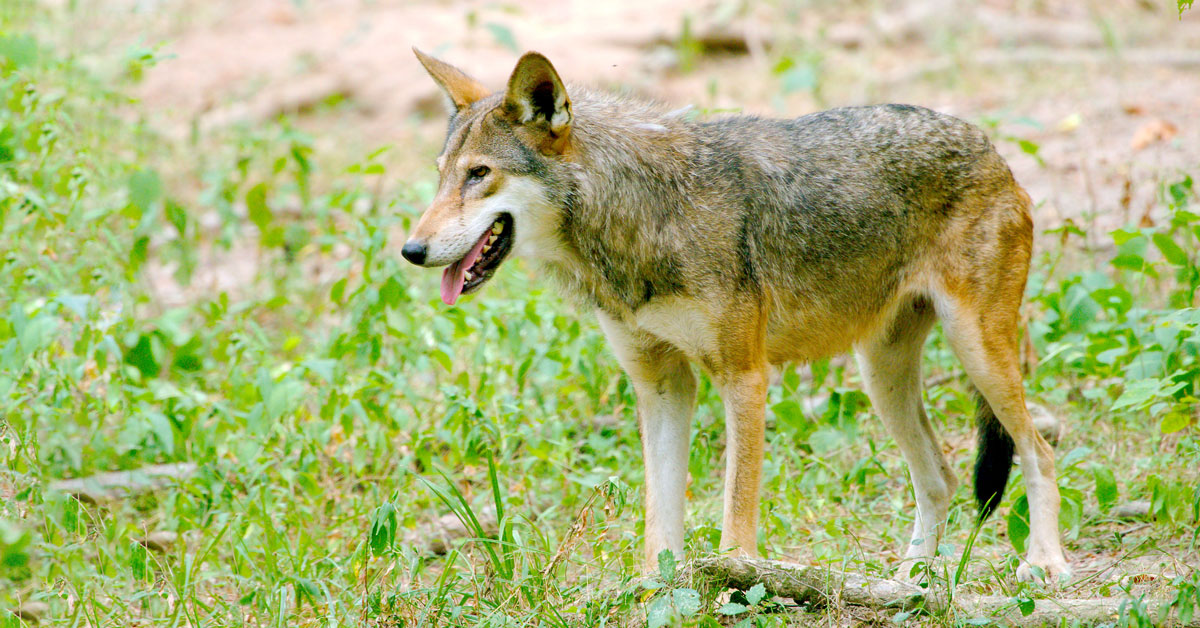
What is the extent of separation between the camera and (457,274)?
4.18 meters

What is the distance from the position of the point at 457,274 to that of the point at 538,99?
2.43 ft

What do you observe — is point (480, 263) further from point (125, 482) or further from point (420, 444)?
point (125, 482)

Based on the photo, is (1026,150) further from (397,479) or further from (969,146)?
(397,479)

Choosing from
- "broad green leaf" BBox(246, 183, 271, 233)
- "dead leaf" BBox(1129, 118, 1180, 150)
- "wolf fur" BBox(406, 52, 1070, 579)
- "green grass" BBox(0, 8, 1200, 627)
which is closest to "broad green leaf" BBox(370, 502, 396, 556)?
"green grass" BBox(0, 8, 1200, 627)

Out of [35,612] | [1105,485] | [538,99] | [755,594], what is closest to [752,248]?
[538,99]

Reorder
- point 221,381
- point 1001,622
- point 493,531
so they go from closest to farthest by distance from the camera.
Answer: point 1001,622, point 493,531, point 221,381

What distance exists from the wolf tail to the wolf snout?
267 cm

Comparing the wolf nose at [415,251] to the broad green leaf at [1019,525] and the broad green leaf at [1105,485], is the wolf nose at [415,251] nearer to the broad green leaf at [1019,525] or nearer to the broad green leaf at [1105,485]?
the broad green leaf at [1019,525]

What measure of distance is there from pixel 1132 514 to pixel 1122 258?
3.88ft

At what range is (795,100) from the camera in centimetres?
1102

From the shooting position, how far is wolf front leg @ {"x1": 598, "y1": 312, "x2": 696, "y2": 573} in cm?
451

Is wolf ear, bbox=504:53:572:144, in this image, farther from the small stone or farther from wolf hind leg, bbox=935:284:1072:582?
the small stone

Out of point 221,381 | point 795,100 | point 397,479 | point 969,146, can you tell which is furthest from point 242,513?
point 795,100

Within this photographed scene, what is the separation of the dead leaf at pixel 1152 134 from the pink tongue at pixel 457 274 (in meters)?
6.37
